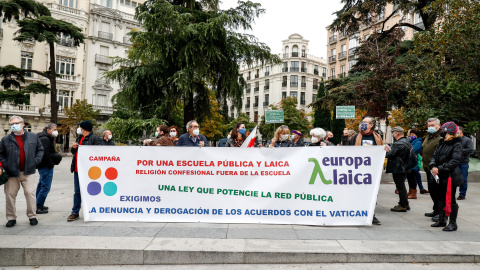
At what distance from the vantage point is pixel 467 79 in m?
12.8

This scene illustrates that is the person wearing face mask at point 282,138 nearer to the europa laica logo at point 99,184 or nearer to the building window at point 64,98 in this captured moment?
the europa laica logo at point 99,184

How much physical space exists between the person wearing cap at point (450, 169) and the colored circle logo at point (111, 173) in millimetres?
5459

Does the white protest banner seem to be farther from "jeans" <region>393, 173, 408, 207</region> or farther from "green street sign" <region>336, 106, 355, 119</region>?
"green street sign" <region>336, 106, 355, 119</region>

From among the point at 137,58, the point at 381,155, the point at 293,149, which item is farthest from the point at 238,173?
the point at 137,58

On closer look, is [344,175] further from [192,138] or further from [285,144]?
[192,138]

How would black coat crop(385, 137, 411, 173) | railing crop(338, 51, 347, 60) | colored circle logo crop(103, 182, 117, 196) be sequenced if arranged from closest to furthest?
colored circle logo crop(103, 182, 117, 196), black coat crop(385, 137, 411, 173), railing crop(338, 51, 347, 60)

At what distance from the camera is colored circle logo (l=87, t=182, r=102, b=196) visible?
605cm

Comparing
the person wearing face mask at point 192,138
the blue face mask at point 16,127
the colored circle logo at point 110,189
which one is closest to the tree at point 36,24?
the blue face mask at point 16,127

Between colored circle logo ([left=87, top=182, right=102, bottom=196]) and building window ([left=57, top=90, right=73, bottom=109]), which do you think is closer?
colored circle logo ([left=87, top=182, right=102, bottom=196])

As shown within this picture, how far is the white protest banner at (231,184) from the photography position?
5.86 m

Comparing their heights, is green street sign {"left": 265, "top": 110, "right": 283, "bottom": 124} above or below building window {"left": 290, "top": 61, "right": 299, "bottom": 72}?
below

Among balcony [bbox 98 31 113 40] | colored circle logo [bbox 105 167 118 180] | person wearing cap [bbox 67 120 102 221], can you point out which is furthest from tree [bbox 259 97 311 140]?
colored circle logo [bbox 105 167 118 180]

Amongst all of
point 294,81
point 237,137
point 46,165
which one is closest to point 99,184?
point 46,165

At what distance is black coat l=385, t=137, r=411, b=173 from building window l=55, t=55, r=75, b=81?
43450 mm
